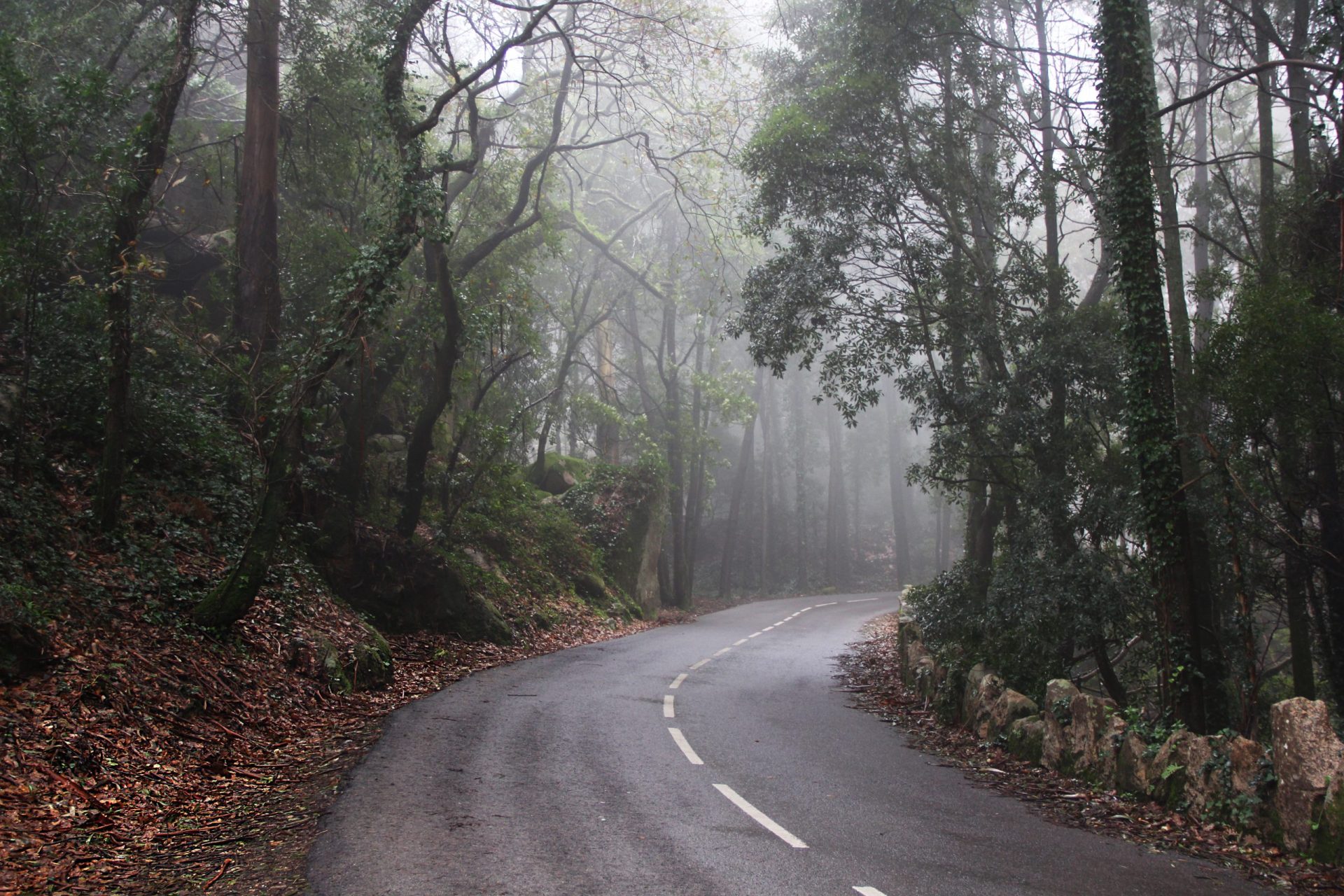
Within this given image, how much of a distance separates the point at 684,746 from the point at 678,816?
2587 millimetres

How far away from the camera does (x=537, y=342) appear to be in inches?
777

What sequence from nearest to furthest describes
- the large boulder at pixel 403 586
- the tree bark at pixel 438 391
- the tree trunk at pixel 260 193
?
the tree trunk at pixel 260 193, the large boulder at pixel 403 586, the tree bark at pixel 438 391

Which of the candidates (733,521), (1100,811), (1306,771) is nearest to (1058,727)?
(1100,811)

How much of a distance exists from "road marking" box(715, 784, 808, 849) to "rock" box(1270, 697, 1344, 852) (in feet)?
11.0

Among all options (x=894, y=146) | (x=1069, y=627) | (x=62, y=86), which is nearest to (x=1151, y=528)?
(x=1069, y=627)

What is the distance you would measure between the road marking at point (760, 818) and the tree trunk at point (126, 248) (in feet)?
24.4

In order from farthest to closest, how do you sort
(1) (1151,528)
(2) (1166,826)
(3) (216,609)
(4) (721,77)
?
(4) (721,77) < (3) (216,609) < (1) (1151,528) < (2) (1166,826)

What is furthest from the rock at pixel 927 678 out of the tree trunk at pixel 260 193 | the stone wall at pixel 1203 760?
the tree trunk at pixel 260 193

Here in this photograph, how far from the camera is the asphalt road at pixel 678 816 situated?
216 inches

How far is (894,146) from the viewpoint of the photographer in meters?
15.9

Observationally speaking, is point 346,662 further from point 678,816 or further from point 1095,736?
point 1095,736

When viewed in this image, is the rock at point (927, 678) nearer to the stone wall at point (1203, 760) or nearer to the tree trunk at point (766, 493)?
the stone wall at point (1203, 760)

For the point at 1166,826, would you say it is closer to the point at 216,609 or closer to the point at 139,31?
the point at 216,609

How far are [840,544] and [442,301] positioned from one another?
3870cm
